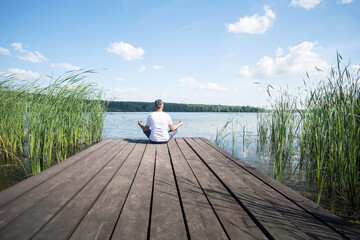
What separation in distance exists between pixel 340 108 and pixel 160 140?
9.76 feet

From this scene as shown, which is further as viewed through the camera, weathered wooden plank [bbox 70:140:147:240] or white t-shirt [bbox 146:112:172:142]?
white t-shirt [bbox 146:112:172:142]

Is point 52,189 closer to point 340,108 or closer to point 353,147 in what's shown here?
point 353,147

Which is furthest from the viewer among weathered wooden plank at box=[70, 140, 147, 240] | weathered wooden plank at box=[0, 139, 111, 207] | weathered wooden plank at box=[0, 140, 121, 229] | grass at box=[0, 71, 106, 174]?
grass at box=[0, 71, 106, 174]

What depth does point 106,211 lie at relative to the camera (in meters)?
1.31

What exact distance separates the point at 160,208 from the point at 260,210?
0.70 m

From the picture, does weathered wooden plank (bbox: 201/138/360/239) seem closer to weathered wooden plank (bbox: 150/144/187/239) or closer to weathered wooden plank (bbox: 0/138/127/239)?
weathered wooden plank (bbox: 150/144/187/239)

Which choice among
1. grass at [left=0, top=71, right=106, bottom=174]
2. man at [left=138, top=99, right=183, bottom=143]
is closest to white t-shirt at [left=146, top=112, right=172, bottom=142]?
man at [left=138, top=99, right=183, bottom=143]

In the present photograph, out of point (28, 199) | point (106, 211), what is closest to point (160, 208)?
point (106, 211)

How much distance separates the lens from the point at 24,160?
12.5 feet

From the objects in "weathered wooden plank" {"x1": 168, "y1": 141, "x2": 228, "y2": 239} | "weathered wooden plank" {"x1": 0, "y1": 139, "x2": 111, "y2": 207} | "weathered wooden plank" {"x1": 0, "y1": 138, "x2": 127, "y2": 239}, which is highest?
"weathered wooden plank" {"x1": 168, "y1": 141, "x2": 228, "y2": 239}

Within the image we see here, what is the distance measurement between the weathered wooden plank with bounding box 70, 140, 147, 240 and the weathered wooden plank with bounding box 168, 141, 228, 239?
0.47 metres

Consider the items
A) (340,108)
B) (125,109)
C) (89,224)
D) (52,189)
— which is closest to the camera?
(89,224)

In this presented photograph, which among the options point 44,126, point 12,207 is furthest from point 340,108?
point 44,126

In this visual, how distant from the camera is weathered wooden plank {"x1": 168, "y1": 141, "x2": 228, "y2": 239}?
42.7 inches
